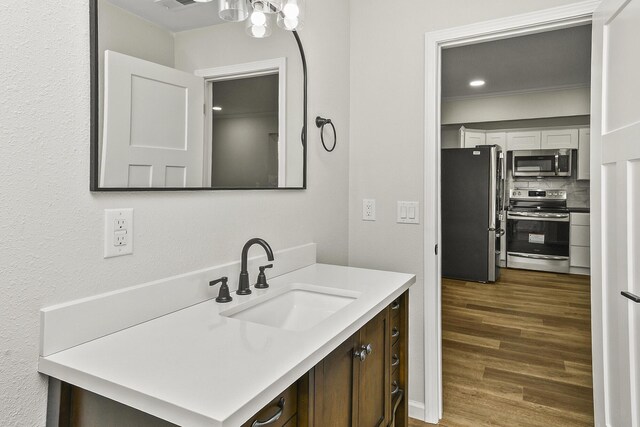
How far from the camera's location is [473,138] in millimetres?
5992

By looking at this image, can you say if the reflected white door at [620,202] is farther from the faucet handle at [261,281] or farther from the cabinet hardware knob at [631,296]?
the faucet handle at [261,281]

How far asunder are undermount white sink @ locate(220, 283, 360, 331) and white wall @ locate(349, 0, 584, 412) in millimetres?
803

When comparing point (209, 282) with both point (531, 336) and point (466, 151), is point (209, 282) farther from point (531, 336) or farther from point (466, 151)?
point (466, 151)

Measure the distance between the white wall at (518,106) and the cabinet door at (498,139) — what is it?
0.36 m

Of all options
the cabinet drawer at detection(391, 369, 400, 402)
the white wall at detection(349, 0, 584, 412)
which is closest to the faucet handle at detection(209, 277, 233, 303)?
the cabinet drawer at detection(391, 369, 400, 402)

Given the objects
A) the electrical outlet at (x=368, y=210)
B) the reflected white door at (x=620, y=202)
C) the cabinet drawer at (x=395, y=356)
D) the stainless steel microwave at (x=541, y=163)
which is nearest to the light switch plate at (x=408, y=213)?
the electrical outlet at (x=368, y=210)

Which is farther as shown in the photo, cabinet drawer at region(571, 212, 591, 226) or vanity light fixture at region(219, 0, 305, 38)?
cabinet drawer at region(571, 212, 591, 226)

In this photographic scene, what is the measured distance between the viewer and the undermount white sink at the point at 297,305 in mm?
1337

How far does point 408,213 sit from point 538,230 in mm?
4327

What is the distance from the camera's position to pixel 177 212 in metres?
1.19

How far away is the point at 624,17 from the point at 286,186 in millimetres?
1439

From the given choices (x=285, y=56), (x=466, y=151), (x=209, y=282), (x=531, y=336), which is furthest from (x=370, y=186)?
(x=466, y=151)

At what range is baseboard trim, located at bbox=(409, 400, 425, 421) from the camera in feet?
6.84

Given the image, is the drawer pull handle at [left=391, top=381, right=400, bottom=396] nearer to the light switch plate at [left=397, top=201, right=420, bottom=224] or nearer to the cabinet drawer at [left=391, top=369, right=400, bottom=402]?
the cabinet drawer at [left=391, top=369, right=400, bottom=402]
